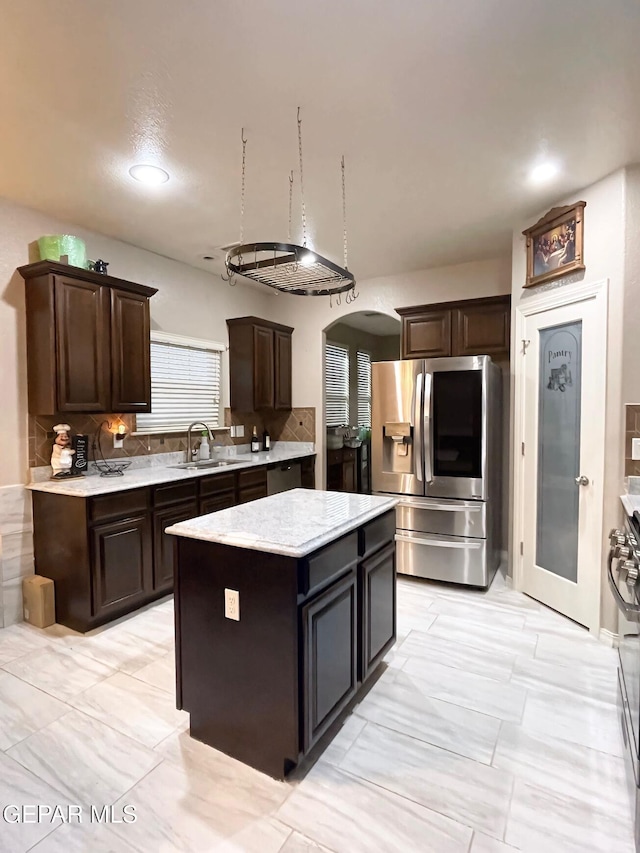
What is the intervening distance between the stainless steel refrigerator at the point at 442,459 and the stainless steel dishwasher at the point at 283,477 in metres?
1.12

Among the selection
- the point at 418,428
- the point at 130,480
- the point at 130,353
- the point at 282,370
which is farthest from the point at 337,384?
the point at 130,480

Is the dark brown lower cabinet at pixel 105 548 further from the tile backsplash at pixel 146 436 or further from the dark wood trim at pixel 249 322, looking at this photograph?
the dark wood trim at pixel 249 322

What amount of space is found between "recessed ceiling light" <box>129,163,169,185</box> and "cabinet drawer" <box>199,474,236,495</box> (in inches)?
85.3

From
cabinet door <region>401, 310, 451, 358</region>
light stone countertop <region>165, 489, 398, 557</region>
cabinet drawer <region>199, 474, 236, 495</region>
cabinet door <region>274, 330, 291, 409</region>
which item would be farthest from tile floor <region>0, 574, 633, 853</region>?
cabinet door <region>274, 330, 291, 409</region>

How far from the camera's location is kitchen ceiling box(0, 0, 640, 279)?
1671 millimetres

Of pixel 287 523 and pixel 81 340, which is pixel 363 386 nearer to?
pixel 81 340

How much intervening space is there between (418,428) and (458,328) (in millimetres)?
1078

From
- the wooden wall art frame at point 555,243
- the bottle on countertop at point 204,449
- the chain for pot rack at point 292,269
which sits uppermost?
the wooden wall art frame at point 555,243

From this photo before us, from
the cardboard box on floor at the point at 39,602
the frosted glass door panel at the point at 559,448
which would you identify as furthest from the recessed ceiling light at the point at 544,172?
the cardboard box on floor at the point at 39,602

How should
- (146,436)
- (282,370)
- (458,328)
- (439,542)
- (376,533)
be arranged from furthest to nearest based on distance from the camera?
(282,370) → (458,328) → (146,436) → (439,542) → (376,533)

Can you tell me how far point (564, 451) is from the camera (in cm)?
321

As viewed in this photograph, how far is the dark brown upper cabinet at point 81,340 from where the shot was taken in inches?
120

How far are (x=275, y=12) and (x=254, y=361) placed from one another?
3.36m

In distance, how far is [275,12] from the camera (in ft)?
5.34
